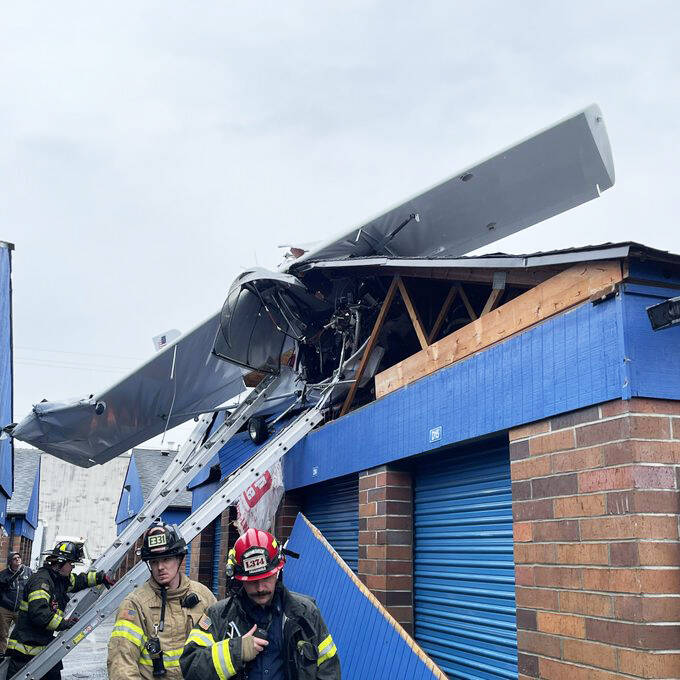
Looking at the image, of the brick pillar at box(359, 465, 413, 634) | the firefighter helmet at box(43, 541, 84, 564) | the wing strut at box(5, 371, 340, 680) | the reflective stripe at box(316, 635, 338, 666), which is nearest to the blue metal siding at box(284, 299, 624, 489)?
the brick pillar at box(359, 465, 413, 634)

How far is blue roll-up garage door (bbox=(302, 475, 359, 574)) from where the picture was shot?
23.2ft

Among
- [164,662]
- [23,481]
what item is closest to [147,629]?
[164,662]

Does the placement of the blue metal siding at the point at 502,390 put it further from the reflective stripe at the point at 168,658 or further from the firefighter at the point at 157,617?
the reflective stripe at the point at 168,658

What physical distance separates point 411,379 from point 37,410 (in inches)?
231

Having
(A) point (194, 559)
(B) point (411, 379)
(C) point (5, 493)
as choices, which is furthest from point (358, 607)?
(C) point (5, 493)

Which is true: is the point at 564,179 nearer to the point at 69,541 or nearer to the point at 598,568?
the point at 598,568

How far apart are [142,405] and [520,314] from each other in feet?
22.8

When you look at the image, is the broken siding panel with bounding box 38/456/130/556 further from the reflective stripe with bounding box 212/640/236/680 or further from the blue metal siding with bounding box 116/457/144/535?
the reflective stripe with bounding box 212/640/236/680

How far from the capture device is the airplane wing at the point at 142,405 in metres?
9.36

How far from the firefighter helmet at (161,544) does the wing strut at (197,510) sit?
7.48 ft

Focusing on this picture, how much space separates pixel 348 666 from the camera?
5262 millimetres

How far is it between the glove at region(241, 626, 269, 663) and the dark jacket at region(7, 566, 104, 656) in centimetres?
438

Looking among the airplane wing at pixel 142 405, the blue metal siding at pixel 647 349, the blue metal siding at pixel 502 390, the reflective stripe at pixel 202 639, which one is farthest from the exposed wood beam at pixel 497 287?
the airplane wing at pixel 142 405

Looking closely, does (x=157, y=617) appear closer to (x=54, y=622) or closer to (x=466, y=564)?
(x=466, y=564)
